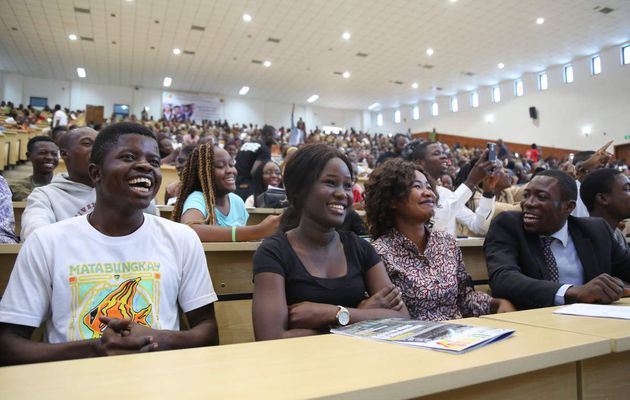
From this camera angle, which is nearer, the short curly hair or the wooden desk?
the wooden desk

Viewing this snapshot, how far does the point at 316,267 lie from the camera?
5.29ft

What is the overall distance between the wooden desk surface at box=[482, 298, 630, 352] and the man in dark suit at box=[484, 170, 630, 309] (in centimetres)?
55

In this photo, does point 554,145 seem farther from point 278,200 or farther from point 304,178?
point 304,178

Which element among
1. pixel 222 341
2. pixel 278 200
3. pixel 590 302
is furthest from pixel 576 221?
pixel 278 200

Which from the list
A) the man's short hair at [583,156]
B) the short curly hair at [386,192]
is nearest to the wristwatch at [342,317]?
the short curly hair at [386,192]

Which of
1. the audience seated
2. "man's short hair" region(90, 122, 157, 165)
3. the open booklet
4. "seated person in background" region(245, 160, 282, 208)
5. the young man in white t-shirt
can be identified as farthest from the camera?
the audience seated


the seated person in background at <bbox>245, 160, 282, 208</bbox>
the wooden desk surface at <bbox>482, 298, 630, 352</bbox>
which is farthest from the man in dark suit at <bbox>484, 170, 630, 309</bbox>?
the seated person in background at <bbox>245, 160, 282, 208</bbox>

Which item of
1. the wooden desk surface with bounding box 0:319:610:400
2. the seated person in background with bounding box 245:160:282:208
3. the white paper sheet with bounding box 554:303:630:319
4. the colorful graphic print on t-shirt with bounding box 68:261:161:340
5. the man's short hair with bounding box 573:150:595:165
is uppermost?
the man's short hair with bounding box 573:150:595:165

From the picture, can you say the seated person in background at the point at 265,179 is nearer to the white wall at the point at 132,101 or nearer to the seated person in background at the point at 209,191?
the seated person in background at the point at 209,191

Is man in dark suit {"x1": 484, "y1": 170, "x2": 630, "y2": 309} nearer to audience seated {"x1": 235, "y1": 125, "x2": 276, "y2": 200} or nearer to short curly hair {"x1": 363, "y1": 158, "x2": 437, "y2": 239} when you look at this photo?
short curly hair {"x1": 363, "y1": 158, "x2": 437, "y2": 239}

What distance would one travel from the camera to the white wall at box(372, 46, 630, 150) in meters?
15.4

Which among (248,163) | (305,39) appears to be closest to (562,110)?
(305,39)

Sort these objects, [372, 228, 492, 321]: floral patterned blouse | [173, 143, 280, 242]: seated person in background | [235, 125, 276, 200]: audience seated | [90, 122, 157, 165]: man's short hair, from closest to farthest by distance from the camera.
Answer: [90, 122, 157, 165]: man's short hair
[372, 228, 492, 321]: floral patterned blouse
[173, 143, 280, 242]: seated person in background
[235, 125, 276, 200]: audience seated

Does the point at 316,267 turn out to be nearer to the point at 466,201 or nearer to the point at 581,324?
the point at 581,324
